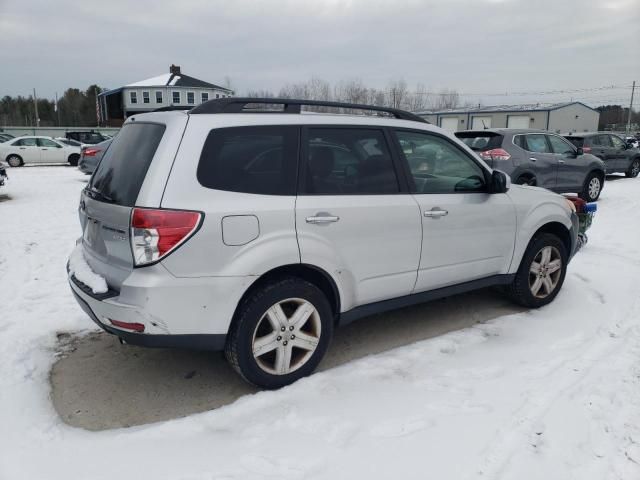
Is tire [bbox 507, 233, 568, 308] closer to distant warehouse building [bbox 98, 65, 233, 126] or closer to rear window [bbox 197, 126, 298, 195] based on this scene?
rear window [bbox 197, 126, 298, 195]

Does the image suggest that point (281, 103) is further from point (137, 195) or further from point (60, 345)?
point (60, 345)

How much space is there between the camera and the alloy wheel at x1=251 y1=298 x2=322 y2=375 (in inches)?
130

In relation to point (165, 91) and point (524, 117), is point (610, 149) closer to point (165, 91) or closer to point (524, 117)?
point (524, 117)

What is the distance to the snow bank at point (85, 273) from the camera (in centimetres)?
314

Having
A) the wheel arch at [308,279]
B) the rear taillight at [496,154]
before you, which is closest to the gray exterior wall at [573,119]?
the rear taillight at [496,154]

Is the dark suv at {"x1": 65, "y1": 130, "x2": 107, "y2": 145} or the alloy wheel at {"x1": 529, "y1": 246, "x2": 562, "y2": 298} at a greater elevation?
the dark suv at {"x1": 65, "y1": 130, "x2": 107, "y2": 145}

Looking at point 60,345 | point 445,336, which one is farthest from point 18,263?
point 445,336

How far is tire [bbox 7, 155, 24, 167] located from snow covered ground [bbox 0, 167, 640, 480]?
2143cm

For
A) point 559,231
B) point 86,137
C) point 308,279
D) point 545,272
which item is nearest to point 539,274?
point 545,272

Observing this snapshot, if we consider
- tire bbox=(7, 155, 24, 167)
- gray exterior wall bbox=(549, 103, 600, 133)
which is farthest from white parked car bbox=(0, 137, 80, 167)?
gray exterior wall bbox=(549, 103, 600, 133)

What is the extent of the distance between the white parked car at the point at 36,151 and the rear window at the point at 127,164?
22679 millimetres

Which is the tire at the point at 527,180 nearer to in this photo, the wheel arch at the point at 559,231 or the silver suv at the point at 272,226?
the wheel arch at the point at 559,231

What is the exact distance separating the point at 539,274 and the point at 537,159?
625 cm

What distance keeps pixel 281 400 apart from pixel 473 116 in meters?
52.8
